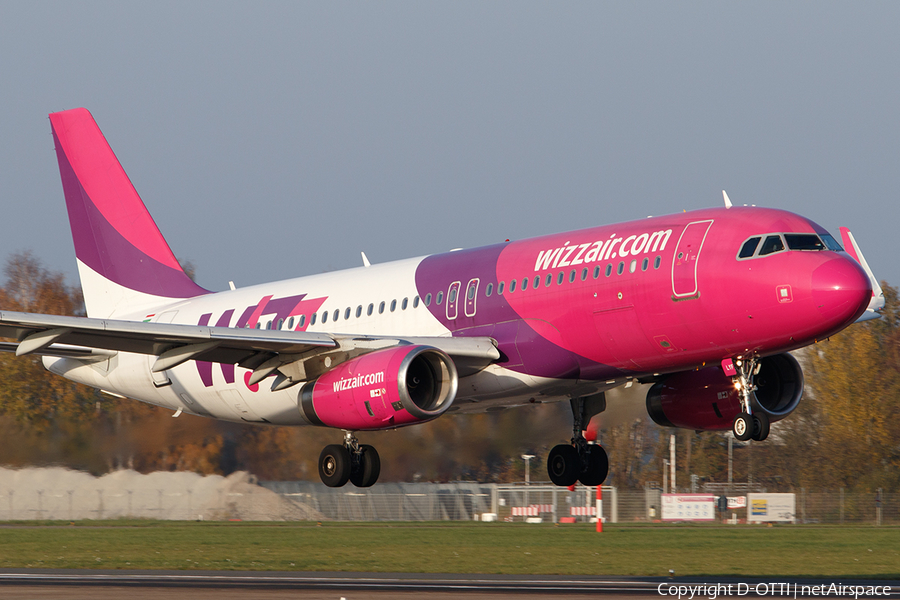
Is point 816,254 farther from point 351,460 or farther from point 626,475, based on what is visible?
point 626,475

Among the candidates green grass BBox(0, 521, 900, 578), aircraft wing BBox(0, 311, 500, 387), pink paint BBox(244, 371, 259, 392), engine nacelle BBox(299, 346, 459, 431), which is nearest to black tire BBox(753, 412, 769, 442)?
aircraft wing BBox(0, 311, 500, 387)

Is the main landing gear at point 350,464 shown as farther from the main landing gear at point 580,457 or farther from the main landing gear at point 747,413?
the main landing gear at point 747,413

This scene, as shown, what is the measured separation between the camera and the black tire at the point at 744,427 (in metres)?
23.7

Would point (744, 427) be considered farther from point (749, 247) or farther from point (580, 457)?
point (580, 457)

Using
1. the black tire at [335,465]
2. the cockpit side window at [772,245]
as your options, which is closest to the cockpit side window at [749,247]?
the cockpit side window at [772,245]

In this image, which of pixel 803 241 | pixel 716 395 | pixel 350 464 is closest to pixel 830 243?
pixel 803 241

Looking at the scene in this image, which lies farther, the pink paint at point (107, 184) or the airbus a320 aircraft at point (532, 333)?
the pink paint at point (107, 184)

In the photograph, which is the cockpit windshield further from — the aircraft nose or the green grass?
the green grass

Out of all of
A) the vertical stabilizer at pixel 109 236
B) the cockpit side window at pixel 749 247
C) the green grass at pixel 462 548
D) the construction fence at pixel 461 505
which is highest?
the vertical stabilizer at pixel 109 236

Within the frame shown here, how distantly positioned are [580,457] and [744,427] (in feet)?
21.8

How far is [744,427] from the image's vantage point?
23.7m

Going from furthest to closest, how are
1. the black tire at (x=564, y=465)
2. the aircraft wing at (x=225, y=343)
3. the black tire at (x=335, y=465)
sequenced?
1. the black tire at (x=564, y=465)
2. the black tire at (x=335, y=465)
3. the aircraft wing at (x=225, y=343)

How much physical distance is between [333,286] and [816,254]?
42.7 ft

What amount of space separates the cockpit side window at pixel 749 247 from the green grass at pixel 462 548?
46.5 ft
